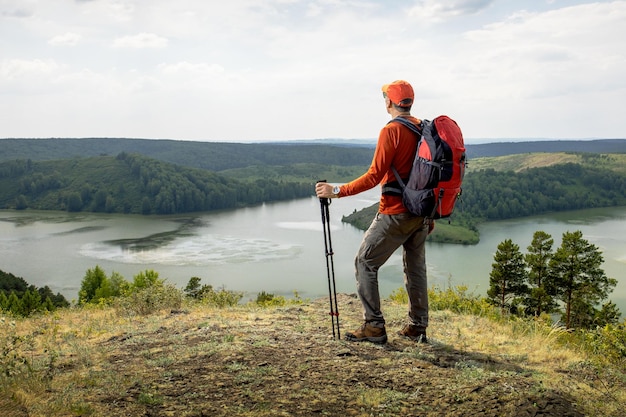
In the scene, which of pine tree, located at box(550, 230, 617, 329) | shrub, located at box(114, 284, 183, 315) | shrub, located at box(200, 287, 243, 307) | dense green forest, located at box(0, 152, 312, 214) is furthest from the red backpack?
dense green forest, located at box(0, 152, 312, 214)

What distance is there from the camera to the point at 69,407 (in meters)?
3.60

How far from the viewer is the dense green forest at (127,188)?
13400 centimetres

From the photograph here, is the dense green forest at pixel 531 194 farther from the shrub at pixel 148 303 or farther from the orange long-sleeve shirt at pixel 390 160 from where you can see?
the orange long-sleeve shirt at pixel 390 160

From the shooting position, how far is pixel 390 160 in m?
4.84

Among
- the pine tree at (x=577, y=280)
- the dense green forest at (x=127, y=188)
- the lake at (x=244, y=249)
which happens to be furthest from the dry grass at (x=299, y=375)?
the dense green forest at (x=127, y=188)

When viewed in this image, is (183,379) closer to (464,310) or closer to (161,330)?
(161,330)

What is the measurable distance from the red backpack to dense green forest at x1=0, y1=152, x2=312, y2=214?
131104 mm

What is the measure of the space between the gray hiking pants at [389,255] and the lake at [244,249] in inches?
1568

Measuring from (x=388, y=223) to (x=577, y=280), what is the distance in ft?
92.1

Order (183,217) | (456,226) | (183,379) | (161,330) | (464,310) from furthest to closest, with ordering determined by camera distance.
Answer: (183,217)
(456,226)
(464,310)
(161,330)
(183,379)

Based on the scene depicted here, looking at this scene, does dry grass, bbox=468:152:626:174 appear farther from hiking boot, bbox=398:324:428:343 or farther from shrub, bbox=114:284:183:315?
hiking boot, bbox=398:324:428:343

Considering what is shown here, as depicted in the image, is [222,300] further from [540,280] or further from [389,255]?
[540,280]

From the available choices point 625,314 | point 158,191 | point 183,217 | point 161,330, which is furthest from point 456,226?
point 161,330

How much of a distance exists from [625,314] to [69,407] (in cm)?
4696
